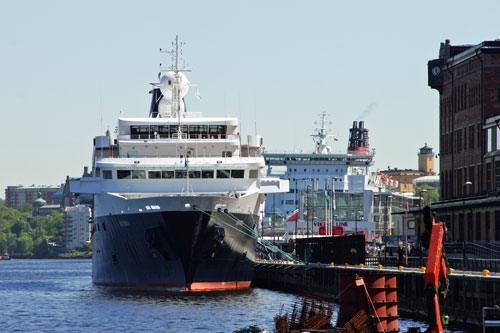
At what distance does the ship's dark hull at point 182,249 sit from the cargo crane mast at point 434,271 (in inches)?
1292

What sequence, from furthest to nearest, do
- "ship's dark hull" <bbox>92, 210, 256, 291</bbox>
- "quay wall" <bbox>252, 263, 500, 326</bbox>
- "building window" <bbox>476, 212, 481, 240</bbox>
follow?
"building window" <bbox>476, 212, 481, 240</bbox> → "ship's dark hull" <bbox>92, 210, 256, 291</bbox> → "quay wall" <bbox>252, 263, 500, 326</bbox>

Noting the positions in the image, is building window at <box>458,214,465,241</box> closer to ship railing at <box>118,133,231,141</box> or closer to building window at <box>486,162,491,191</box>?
building window at <box>486,162,491,191</box>

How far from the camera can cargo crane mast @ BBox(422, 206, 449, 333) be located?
26656mm

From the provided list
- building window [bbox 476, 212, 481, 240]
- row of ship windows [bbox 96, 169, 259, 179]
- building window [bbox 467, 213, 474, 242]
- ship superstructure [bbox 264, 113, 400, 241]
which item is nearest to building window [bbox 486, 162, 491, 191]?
building window [bbox 467, 213, 474, 242]

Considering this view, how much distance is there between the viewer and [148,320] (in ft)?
154

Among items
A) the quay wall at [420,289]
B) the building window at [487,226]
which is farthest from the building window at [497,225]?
the quay wall at [420,289]

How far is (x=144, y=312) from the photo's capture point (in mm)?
50344

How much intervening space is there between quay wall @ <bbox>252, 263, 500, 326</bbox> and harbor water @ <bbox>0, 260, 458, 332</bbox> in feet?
4.33

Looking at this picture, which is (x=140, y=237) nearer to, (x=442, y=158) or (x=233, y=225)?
(x=233, y=225)

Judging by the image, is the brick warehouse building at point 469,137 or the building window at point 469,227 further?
the building window at point 469,227

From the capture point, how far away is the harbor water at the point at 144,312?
4503 cm

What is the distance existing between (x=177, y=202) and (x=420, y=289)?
1735 cm

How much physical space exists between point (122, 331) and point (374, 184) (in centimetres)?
13850

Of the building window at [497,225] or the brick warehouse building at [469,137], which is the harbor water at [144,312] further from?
the brick warehouse building at [469,137]
